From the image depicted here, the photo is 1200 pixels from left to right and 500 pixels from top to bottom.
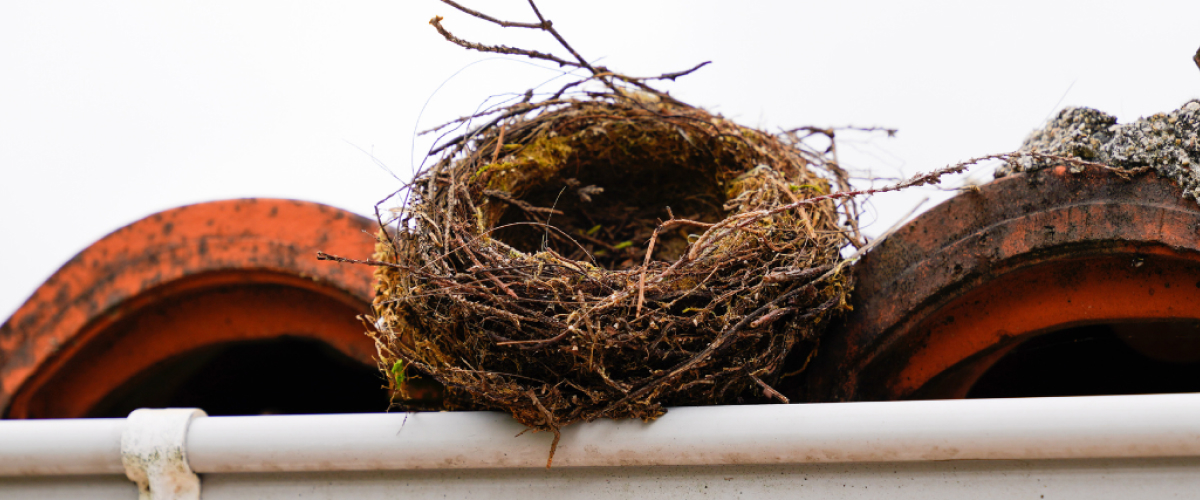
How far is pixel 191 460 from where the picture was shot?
0.88 m

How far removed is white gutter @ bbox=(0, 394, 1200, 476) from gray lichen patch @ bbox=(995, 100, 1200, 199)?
11.1 inches

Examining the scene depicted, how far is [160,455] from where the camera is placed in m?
0.88

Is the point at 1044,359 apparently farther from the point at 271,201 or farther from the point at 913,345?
the point at 271,201

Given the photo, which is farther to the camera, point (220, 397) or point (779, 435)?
point (220, 397)

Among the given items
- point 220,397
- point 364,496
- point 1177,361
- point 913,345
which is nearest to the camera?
point 364,496

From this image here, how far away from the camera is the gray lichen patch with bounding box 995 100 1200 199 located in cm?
79

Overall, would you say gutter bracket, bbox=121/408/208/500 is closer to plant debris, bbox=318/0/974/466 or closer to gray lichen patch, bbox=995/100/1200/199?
plant debris, bbox=318/0/974/466

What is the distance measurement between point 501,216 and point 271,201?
0.45 meters

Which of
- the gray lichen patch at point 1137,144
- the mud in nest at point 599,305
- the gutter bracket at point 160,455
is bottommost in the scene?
the gutter bracket at point 160,455

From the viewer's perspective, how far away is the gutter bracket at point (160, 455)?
0.87 m

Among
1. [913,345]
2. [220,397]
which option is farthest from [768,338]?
[220,397]

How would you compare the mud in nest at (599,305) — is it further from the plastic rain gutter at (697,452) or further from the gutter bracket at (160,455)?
the gutter bracket at (160,455)

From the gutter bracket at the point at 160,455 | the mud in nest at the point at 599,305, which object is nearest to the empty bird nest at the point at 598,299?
the mud in nest at the point at 599,305

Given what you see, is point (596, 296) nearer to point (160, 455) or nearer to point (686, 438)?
point (686, 438)
